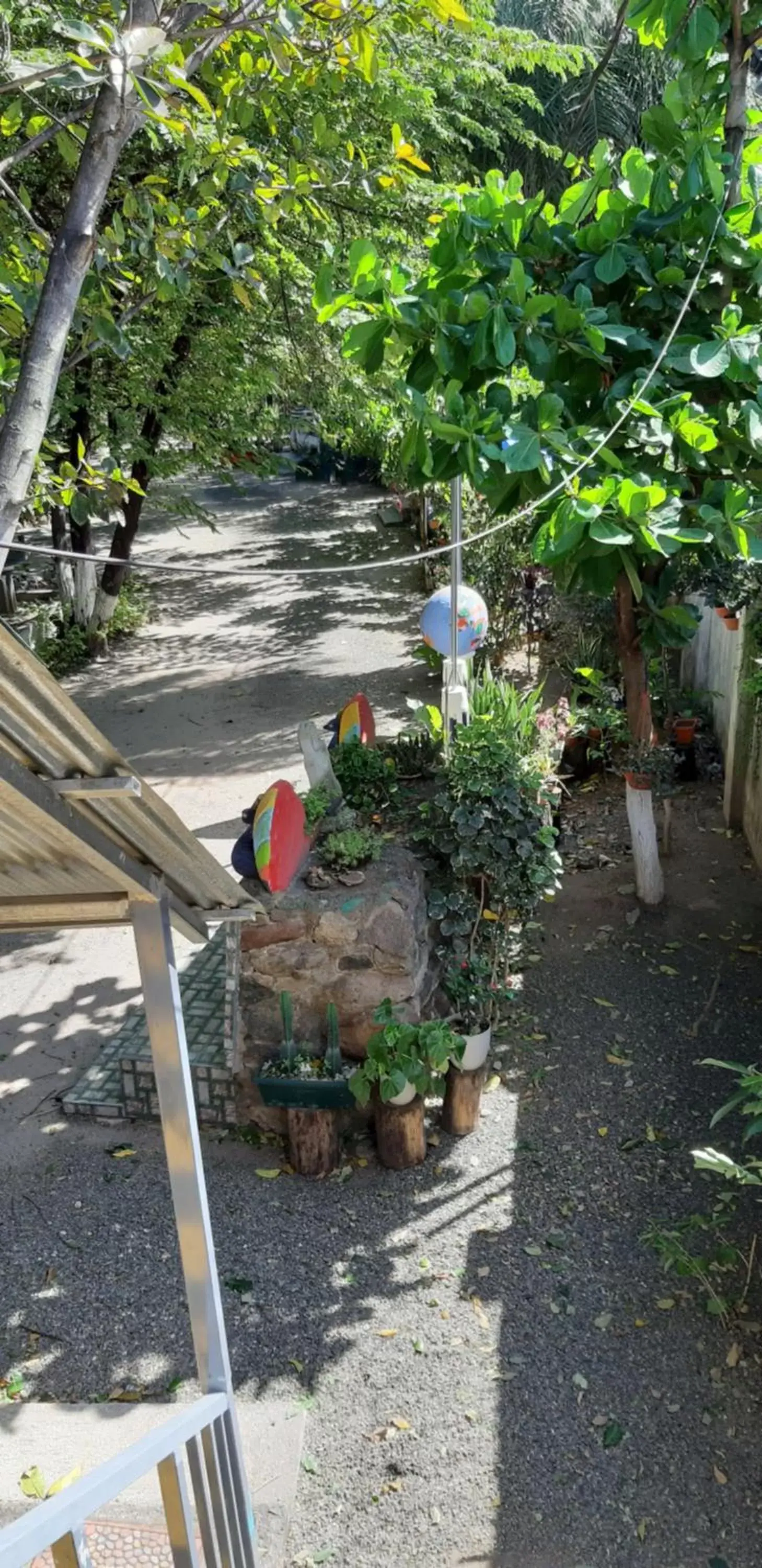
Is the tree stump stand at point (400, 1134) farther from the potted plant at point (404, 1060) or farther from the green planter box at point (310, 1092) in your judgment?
the green planter box at point (310, 1092)

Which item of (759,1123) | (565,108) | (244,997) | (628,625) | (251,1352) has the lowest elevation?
(251,1352)

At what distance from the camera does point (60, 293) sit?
10.8ft

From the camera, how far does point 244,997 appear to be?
5.27 metres

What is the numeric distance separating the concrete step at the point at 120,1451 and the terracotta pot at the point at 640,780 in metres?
4.14

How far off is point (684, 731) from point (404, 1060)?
4.69 m

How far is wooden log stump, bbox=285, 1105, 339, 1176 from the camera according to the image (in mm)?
4969

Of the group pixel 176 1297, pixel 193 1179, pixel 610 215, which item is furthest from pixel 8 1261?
pixel 610 215

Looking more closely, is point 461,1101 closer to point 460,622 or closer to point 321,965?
point 321,965

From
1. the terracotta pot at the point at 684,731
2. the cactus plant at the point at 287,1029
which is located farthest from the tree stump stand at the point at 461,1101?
the terracotta pot at the point at 684,731

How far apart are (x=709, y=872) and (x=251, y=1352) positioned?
178 inches

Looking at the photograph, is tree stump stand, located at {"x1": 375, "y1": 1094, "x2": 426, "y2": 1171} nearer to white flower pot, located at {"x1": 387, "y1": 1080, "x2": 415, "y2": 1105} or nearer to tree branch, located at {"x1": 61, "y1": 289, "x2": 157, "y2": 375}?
white flower pot, located at {"x1": 387, "y1": 1080, "x2": 415, "y2": 1105}

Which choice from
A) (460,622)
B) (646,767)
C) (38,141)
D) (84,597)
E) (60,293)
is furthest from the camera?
(84,597)

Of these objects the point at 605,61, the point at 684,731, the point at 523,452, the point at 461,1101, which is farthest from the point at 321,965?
the point at 684,731

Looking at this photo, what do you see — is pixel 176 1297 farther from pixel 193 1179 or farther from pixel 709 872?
pixel 709 872
